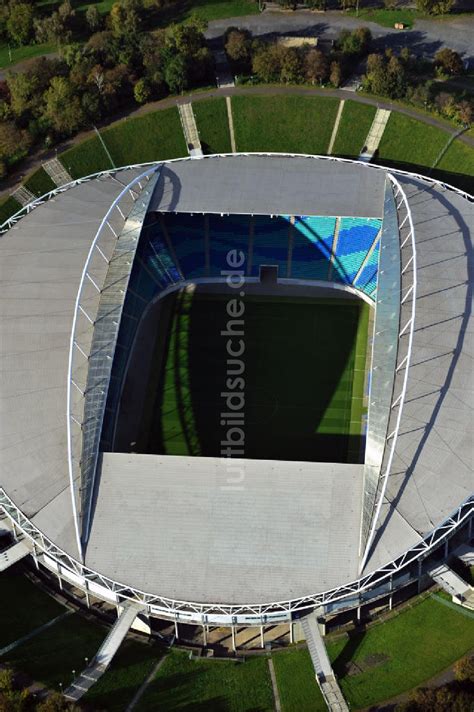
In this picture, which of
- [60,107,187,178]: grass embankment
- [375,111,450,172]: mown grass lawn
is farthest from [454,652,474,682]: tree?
[60,107,187,178]: grass embankment

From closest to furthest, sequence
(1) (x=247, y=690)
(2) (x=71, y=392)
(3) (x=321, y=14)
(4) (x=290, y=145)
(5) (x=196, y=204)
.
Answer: (1) (x=247, y=690)
(2) (x=71, y=392)
(5) (x=196, y=204)
(4) (x=290, y=145)
(3) (x=321, y=14)

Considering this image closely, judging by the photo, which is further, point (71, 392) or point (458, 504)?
point (71, 392)

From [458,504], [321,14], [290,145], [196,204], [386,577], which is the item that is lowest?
[386,577]

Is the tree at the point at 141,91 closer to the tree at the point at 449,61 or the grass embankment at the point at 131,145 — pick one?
the grass embankment at the point at 131,145

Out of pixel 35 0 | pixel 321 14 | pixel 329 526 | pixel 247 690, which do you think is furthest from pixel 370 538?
pixel 35 0

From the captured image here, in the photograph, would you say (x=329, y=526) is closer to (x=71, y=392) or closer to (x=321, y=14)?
(x=71, y=392)

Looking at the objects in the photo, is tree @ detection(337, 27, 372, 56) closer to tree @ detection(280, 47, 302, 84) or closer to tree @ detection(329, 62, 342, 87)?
tree @ detection(329, 62, 342, 87)
